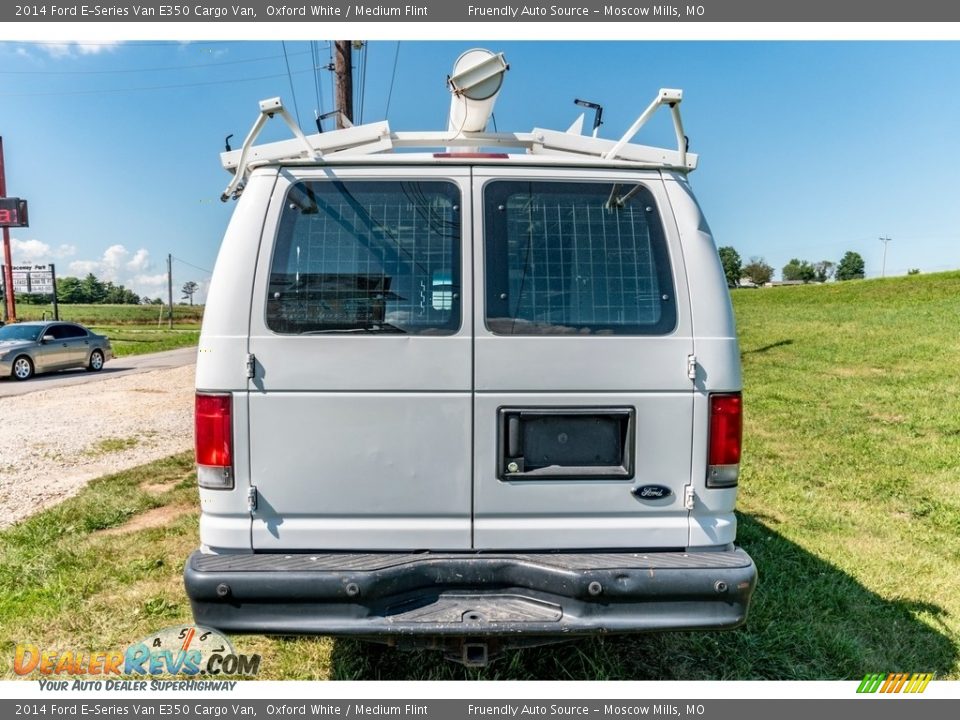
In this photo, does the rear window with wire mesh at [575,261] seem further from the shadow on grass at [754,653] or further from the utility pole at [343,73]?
the utility pole at [343,73]

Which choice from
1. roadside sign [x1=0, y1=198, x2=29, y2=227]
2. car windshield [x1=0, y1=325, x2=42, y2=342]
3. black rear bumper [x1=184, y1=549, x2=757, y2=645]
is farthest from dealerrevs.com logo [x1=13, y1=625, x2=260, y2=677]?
roadside sign [x1=0, y1=198, x2=29, y2=227]

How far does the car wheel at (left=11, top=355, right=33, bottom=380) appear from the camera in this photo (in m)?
15.6

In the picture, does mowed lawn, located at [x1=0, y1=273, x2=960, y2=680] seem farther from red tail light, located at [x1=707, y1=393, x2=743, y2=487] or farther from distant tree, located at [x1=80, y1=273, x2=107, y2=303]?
distant tree, located at [x1=80, y1=273, x2=107, y2=303]

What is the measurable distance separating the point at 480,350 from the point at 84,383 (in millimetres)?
15695

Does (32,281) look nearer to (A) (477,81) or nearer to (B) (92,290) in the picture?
(A) (477,81)

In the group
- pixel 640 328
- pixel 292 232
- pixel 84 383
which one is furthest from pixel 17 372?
pixel 640 328

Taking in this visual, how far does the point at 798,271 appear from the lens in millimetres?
112438

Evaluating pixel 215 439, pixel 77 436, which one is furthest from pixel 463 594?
pixel 77 436

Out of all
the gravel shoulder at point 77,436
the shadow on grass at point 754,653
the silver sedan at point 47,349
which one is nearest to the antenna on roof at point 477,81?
the shadow on grass at point 754,653

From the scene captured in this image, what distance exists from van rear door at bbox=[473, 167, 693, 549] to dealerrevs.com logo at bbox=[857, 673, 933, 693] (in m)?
1.52

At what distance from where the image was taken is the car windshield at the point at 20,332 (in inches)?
641

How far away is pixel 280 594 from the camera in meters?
2.43

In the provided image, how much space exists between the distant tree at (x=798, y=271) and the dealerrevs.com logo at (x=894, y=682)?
11540cm

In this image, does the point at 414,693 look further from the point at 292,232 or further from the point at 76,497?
the point at 76,497
